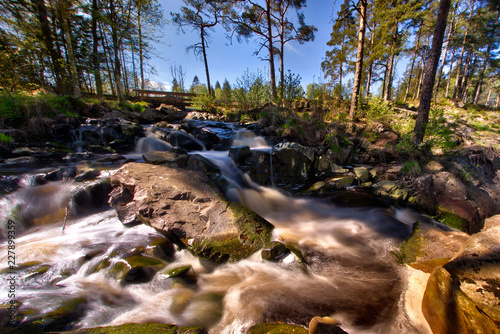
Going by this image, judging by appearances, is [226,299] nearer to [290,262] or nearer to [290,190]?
[290,262]

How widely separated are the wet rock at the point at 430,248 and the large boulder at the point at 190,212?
207 centimetres

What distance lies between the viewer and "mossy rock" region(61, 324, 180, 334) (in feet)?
4.90

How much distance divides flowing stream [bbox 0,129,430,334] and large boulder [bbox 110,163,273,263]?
20 centimetres

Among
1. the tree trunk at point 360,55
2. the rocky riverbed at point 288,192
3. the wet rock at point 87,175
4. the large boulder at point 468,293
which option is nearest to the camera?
the large boulder at point 468,293

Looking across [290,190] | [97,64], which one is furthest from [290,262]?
[97,64]

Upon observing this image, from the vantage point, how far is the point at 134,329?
1557 mm

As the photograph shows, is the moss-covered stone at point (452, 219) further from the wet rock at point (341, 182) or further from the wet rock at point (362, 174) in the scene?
the wet rock at point (341, 182)

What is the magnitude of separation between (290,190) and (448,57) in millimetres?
38393

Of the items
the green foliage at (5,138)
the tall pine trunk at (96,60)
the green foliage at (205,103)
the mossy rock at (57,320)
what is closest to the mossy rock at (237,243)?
the mossy rock at (57,320)

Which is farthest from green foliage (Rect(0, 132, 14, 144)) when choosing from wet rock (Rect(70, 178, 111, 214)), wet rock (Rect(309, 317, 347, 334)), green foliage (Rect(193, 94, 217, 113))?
green foliage (Rect(193, 94, 217, 113))

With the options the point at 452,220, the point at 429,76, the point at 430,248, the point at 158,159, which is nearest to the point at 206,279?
the point at 430,248

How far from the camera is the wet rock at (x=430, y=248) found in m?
2.46

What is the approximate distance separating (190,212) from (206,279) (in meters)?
1.12

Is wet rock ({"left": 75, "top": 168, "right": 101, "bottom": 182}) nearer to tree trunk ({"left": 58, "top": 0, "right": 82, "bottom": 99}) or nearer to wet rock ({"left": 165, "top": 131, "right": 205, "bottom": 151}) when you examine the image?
wet rock ({"left": 165, "top": 131, "right": 205, "bottom": 151})
